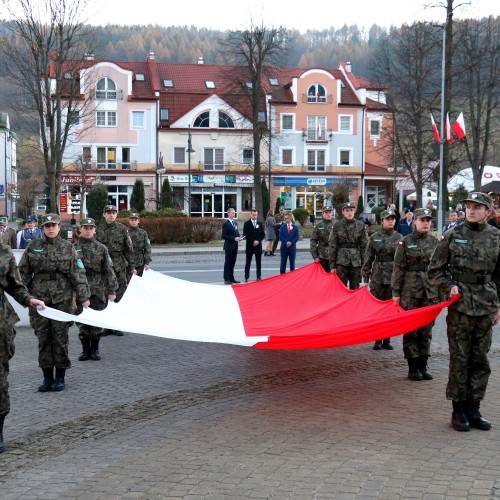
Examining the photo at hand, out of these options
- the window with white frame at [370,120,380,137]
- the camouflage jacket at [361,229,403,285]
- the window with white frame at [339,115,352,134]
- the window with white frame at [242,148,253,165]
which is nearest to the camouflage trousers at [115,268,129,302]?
the camouflage jacket at [361,229,403,285]

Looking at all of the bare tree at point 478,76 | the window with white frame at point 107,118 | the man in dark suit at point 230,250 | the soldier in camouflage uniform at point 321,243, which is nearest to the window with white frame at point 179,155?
the window with white frame at point 107,118

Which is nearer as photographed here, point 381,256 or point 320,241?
point 381,256

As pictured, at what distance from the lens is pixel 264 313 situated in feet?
31.6

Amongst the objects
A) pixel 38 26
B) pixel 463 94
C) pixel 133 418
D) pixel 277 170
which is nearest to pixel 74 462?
pixel 133 418

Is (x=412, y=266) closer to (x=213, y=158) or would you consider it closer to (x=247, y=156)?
(x=213, y=158)

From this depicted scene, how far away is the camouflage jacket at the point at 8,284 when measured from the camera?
19.6ft

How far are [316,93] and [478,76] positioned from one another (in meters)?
27.2

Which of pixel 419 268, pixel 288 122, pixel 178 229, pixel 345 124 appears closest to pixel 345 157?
pixel 345 124

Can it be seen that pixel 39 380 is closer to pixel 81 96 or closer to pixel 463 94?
pixel 81 96

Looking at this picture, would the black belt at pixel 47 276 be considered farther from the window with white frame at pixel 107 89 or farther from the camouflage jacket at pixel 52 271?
the window with white frame at pixel 107 89

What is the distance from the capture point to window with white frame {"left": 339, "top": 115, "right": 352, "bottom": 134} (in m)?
64.1

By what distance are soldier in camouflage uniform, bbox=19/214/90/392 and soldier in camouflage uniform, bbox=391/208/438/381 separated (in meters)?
3.90

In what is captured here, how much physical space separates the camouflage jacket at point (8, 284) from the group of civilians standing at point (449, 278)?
12.3 feet

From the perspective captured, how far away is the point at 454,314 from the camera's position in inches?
255
